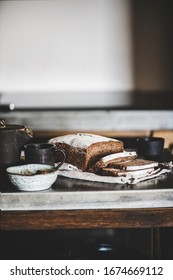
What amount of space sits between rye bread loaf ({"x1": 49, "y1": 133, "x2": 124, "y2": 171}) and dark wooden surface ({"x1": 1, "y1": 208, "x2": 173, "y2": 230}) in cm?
34

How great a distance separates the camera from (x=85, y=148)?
64.0 inches

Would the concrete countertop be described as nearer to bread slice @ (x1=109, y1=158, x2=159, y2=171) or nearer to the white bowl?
the white bowl

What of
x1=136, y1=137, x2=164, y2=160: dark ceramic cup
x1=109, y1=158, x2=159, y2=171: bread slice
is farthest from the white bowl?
x1=136, y1=137, x2=164, y2=160: dark ceramic cup

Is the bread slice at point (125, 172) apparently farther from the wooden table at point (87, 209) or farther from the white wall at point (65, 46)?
the white wall at point (65, 46)

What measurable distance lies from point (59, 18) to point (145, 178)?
302 cm

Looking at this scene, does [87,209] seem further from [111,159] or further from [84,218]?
[111,159]

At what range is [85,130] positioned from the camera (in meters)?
3.38

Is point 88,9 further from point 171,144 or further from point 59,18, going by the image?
point 171,144

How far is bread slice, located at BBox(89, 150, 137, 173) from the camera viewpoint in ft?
5.12

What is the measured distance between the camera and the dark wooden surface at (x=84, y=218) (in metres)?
1.29

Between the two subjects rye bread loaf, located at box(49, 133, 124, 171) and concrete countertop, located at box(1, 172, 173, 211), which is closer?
concrete countertop, located at box(1, 172, 173, 211)

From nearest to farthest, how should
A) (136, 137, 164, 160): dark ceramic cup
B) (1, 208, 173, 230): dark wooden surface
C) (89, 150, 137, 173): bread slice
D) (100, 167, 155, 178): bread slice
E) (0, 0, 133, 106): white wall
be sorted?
1. (1, 208, 173, 230): dark wooden surface
2. (100, 167, 155, 178): bread slice
3. (89, 150, 137, 173): bread slice
4. (136, 137, 164, 160): dark ceramic cup
5. (0, 0, 133, 106): white wall

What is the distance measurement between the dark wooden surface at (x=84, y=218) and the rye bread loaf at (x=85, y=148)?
0.34m

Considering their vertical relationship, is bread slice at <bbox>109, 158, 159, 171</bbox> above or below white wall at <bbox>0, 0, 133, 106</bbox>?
below
